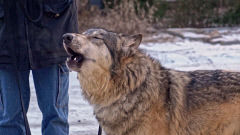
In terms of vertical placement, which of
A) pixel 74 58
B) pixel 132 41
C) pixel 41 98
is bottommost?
pixel 41 98

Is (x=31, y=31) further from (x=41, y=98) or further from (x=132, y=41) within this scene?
(x=132, y=41)

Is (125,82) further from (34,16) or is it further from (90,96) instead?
(34,16)

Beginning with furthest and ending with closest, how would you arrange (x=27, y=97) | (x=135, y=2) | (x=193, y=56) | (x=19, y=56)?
(x=135, y=2), (x=193, y=56), (x=27, y=97), (x=19, y=56)

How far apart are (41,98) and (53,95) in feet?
0.40

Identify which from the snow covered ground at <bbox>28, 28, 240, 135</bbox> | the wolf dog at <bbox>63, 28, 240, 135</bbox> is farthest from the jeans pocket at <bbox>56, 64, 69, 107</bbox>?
the snow covered ground at <bbox>28, 28, 240, 135</bbox>

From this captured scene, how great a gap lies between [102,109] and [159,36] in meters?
8.60

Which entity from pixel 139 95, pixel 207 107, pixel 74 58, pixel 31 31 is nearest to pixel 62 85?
pixel 74 58

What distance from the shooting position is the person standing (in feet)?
12.2

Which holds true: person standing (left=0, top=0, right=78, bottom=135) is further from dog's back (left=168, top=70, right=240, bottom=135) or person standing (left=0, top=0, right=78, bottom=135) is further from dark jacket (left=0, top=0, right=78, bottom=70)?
dog's back (left=168, top=70, right=240, bottom=135)

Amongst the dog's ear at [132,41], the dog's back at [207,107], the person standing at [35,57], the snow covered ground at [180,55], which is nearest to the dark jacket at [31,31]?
the person standing at [35,57]

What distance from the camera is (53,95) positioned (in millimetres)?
4008

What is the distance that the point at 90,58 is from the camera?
3756 mm

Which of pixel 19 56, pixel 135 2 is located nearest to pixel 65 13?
pixel 19 56

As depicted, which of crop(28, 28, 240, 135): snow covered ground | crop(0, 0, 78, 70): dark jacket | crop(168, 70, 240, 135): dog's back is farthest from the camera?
crop(28, 28, 240, 135): snow covered ground
